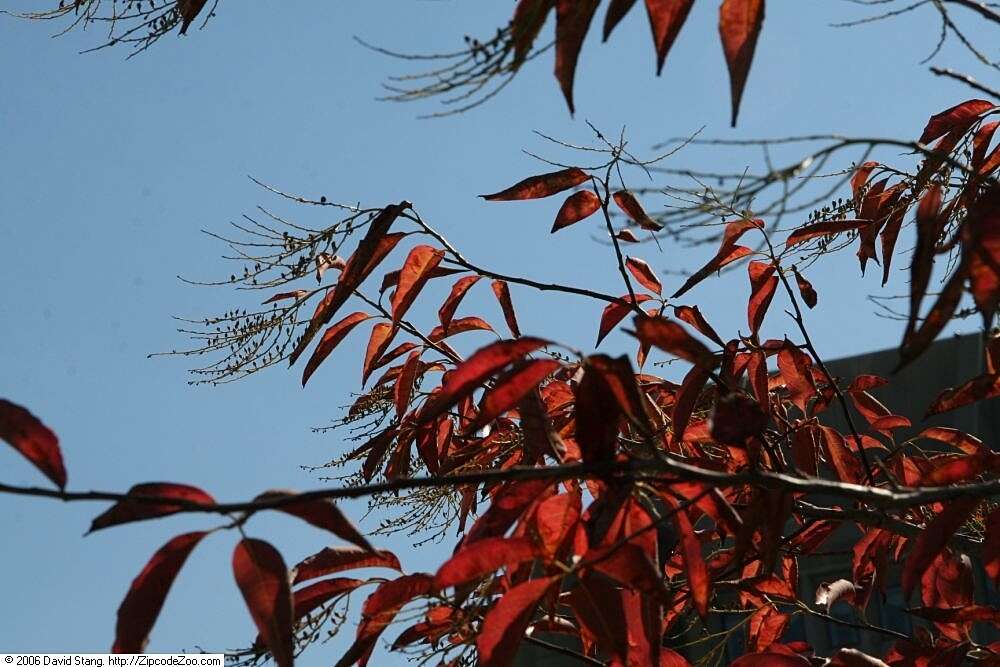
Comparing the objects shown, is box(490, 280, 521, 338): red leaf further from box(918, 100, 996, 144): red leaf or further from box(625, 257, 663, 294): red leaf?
box(918, 100, 996, 144): red leaf

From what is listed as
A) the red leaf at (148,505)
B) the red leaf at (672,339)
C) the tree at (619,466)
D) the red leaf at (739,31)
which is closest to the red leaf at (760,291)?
the tree at (619,466)

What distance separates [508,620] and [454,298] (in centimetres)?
82

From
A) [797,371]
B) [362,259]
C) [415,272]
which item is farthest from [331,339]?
[797,371]

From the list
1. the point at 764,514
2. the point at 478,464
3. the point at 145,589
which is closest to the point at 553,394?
the point at 478,464

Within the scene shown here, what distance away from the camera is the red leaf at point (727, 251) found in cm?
155

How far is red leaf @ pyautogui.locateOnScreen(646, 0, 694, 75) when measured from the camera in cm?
100

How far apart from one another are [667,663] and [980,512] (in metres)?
0.75

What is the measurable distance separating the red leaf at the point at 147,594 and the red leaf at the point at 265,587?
4 centimetres

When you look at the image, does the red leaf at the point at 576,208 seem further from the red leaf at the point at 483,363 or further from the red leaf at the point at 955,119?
the red leaf at the point at 483,363

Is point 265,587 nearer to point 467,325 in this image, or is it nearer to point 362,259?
point 362,259

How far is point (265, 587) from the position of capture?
95 cm

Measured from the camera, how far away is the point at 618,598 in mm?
1099

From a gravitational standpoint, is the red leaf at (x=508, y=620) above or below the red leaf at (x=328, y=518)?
below

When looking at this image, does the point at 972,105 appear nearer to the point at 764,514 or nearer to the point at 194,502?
the point at 764,514
